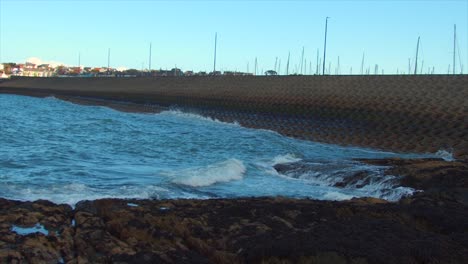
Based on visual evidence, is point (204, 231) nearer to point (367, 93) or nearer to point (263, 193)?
point (263, 193)

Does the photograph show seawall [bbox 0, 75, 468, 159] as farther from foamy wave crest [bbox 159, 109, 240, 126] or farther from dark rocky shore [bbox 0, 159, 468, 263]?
dark rocky shore [bbox 0, 159, 468, 263]

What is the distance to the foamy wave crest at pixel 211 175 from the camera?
13227 millimetres

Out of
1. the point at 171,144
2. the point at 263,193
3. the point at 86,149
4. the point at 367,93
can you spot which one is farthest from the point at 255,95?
the point at 263,193

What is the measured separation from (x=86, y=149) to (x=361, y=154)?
1078 centimetres

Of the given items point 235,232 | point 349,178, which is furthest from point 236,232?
point 349,178

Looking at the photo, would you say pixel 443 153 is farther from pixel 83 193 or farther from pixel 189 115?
pixel 189 115

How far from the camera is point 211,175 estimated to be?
14117 mm

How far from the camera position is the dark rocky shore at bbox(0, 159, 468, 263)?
5.82 metres

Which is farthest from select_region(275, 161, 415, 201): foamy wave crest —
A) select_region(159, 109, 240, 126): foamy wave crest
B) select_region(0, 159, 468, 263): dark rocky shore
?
select_region(159, 109, 240, 126): foamy wave crest

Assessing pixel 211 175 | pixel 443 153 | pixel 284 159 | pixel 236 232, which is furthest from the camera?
pixel 443 153

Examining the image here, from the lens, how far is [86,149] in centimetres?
1994

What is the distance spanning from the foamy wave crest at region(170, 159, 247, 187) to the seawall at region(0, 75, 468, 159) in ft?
31.8

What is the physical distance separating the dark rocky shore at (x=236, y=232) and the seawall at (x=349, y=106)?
14.0m

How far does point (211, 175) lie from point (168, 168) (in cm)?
239
